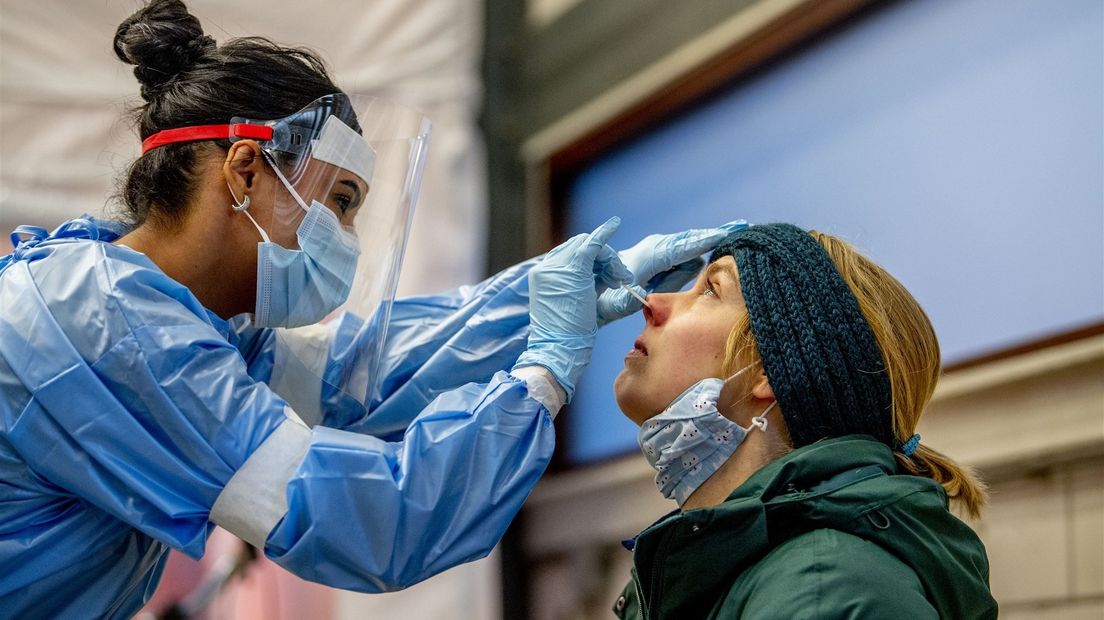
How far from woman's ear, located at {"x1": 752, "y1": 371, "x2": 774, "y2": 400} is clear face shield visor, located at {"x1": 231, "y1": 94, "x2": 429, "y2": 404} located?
67 centimetres

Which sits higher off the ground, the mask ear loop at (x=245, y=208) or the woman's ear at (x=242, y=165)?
the woman's ear at (x=242, y=165)

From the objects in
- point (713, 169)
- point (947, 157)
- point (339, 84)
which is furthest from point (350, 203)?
point (713, 169)

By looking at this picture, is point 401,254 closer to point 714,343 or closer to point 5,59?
point 714,343

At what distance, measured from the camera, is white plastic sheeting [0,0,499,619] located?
143 inches

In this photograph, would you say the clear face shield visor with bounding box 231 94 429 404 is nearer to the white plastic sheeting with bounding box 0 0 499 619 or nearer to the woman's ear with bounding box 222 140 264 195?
the woman's ear with bounding box 222 140 264 195

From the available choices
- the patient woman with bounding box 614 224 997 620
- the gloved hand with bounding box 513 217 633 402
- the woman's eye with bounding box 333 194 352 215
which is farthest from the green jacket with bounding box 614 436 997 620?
the woman's eye with bounding box 333 194 352 215

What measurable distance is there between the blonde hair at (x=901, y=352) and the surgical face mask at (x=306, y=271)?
68 cm

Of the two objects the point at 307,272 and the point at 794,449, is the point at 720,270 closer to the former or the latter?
the point at 794,449

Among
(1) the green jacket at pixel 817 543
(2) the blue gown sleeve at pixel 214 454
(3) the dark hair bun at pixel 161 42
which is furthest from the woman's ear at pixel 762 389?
(3) the dark hair bun at pixel 161 42

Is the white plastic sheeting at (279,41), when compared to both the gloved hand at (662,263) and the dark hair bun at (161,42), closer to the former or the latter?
the dark hair bun at (161,42)

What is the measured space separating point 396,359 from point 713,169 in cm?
174

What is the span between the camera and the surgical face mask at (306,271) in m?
1.93

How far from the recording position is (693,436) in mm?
1800

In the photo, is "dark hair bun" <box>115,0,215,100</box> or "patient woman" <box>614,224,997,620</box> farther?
"dark hair bun" <box>115,0,215,100</box>
